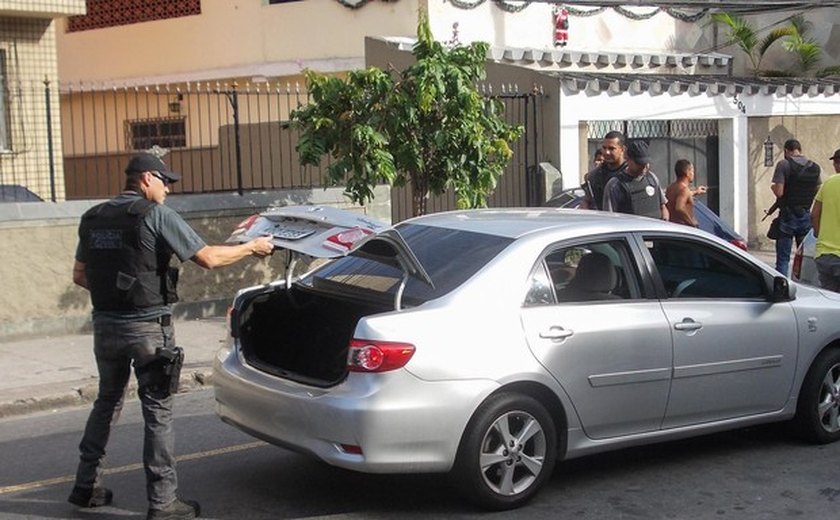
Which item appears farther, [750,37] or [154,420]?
[750,37]

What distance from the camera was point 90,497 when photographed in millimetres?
5965

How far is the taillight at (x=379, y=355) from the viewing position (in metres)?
5.47

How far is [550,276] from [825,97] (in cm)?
1586

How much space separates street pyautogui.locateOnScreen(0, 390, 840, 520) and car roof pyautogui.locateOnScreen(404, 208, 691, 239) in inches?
54.7

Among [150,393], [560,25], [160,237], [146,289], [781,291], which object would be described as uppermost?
[560,25]

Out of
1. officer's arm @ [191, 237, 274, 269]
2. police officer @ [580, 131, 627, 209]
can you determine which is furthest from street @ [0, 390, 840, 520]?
police officer @ [580, 131, 627, 209]

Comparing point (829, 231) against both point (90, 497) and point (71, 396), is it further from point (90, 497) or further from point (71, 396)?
point (71, 396)

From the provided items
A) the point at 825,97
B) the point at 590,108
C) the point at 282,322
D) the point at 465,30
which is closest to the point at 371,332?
the point at 282,322

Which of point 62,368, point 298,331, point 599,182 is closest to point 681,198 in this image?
point 599,182

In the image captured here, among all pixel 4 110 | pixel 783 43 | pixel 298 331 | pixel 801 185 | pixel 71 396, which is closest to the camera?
pixel 298 331

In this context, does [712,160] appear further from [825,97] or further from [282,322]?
[282,322]

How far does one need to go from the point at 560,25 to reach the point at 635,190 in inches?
424

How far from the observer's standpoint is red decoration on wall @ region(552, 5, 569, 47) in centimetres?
2011

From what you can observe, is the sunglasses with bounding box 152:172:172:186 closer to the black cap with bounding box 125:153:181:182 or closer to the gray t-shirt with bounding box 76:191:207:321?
the black cap with bounding box 125:153:181:182
